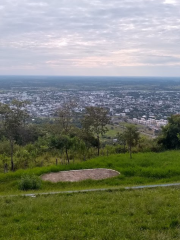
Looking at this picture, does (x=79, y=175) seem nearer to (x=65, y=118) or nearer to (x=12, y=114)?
(x=12, y=114)

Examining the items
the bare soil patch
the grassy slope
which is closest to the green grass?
the grassy slope

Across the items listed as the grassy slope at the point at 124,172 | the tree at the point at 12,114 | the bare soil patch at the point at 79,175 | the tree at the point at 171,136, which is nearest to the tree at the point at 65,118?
the tree at the point at 12,114

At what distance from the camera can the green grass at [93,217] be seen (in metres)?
6.40

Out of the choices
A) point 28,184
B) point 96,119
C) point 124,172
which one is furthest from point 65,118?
point 28,184

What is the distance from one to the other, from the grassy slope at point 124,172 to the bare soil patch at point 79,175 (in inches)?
21.4

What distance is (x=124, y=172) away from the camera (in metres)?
15.6

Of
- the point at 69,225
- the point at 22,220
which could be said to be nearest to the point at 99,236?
the point at 69,225

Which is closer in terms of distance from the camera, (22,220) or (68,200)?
(22,220)

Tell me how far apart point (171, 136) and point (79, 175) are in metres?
12.0

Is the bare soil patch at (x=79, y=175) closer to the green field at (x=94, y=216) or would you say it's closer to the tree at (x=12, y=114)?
the green field at (x=94, y=216)

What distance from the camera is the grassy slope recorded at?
13.5 metres

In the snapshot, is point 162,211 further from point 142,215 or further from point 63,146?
point 63,146

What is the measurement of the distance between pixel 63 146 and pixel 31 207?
29.4ft

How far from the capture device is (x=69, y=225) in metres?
6.99
